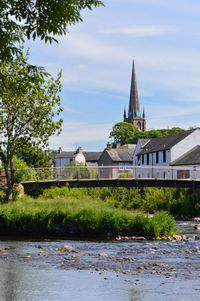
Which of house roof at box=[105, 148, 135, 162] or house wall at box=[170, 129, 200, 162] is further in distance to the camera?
house roof at box=[105, 148, 135, 162]

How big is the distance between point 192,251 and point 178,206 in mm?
30974

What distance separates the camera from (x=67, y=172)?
44.9 meters

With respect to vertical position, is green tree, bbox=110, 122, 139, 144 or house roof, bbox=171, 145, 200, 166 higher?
green tree, bbox=110, 122, 139, 144

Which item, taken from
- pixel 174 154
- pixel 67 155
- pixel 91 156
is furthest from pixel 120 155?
pixel 91 156

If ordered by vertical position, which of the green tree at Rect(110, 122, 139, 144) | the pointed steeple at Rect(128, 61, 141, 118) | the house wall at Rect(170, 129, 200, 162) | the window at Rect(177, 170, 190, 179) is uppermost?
the pointed steeple at Rect(128, 61, 141, 118)

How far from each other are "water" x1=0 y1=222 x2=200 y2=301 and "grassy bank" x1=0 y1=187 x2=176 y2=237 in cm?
332

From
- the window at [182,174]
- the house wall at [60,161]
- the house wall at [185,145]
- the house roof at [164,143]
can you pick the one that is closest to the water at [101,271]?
the window at [182,174]

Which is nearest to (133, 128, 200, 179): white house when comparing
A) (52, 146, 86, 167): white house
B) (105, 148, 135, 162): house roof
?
(105, 148, 135, 162): house roof

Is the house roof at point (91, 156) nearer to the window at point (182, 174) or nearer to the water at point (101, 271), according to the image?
the window at point (182, 174)

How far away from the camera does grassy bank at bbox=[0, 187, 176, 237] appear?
2972 centimetres

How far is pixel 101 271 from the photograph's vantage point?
17.6m

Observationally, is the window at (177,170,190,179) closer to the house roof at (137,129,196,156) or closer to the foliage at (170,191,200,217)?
the foliage at (170,191,200,217)

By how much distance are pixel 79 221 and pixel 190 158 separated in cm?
3825

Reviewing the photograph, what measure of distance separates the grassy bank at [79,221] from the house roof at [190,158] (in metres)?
33.5
